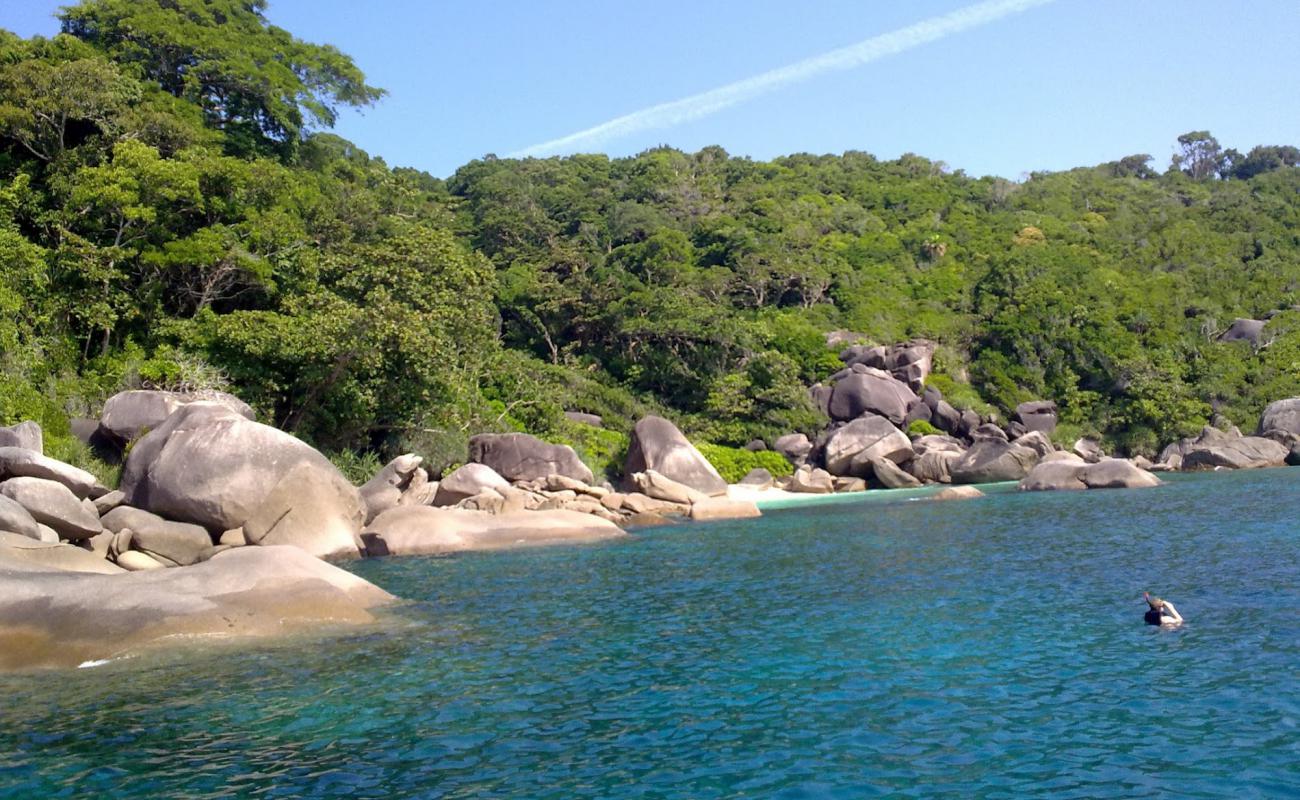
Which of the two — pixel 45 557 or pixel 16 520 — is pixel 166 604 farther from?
pixel 16 520

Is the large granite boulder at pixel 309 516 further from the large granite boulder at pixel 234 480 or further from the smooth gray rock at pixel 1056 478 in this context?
the smooth gray rock at pixel 1056 478

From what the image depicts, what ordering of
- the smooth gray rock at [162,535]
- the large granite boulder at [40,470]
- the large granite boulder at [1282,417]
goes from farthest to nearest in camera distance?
the large granite boulder at [1282,417], the smooth gray rock at [162,535], the large granite boulder at [40,470]

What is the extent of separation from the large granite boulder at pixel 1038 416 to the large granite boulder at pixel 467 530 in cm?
3366

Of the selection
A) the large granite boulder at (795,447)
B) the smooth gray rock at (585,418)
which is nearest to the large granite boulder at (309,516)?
the smooth gray rock at (585,418)

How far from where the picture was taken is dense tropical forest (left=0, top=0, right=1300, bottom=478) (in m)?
28.6

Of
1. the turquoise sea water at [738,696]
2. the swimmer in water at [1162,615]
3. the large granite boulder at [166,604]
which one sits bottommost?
the turquoise sea water at [738,696]

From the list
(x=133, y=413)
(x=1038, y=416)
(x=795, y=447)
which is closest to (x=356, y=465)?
(x=133, y=413)

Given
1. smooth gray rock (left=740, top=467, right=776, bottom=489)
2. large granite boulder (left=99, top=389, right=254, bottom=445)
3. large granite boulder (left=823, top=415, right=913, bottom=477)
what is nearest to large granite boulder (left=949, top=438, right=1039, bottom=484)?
large granite boulder (left=823, top=415, right=913, bottom=477)

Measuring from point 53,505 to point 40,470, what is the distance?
175cm

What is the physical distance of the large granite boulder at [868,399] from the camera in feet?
163

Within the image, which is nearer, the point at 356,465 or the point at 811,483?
the point at 356,465

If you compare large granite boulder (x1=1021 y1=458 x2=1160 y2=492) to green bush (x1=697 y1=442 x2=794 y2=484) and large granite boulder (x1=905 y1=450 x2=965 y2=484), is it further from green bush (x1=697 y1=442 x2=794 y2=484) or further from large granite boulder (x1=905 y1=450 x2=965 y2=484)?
green bush (x1=697 y1=442 x2=794 y2=484)

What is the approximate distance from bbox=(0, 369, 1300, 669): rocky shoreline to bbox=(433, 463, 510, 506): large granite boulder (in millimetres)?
49

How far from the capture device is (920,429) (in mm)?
49719
